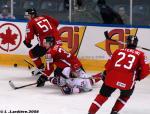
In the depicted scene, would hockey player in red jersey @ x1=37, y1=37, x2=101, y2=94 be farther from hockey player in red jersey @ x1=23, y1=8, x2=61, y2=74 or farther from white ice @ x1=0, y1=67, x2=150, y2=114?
hockey player in red jersey @ x1=23, y1=8, x2=61, y2=74

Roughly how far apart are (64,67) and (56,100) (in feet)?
2.05

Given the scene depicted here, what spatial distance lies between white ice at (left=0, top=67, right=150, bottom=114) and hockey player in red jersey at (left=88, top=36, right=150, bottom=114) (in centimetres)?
55

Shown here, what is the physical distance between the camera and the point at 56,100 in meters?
7.13

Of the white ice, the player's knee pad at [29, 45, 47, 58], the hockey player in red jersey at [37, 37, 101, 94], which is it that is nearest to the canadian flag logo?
the player's knee pad at [29, 45, 47, 58]

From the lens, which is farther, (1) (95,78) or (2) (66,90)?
(1) (95,78)

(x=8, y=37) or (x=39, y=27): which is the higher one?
(x=39, y=27)

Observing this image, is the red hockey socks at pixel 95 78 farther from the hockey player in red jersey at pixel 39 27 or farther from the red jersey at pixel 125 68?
the red jersey at pixel 125 68

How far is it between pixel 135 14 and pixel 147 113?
3.36m

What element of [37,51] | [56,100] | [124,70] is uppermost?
[124,70]

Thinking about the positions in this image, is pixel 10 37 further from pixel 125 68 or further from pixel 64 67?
pixel 125 68

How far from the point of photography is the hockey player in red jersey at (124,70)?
5.86 meters

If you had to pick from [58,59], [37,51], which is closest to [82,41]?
[37,51]

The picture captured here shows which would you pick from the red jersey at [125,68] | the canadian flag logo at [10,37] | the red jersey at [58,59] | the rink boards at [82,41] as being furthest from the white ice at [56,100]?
the canadian flag logo at [10,37]

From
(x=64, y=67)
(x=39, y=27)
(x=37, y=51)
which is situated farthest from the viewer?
(x=37, y=51)
